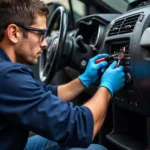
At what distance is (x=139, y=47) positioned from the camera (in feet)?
3.83

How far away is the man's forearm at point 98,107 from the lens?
965 mm

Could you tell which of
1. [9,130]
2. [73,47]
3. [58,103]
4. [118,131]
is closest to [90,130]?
[58,103]

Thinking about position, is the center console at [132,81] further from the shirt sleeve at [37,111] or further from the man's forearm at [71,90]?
the shirt sleeve at [37,111]

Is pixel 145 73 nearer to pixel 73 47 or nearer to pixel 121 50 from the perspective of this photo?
pixel 121 50

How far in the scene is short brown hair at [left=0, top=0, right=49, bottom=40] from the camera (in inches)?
38.2

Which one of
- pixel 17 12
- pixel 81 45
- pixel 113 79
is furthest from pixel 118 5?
pixel 17 12

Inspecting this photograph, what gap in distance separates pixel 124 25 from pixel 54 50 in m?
0.51

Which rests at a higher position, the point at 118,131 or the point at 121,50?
the point at 121,50

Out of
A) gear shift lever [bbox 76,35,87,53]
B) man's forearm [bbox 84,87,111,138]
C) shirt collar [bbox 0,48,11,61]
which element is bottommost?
man's forearm [bbox 84,87,111,138]

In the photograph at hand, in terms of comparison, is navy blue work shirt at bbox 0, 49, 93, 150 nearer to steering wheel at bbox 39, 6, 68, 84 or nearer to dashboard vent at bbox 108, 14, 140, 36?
dashboard vent at bbox 108, 14, 140, 36

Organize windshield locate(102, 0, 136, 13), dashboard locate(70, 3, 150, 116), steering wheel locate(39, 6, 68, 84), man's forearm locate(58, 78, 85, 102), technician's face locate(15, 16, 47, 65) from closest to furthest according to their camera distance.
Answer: technician's face locate(15, 16, 47, 65) < dashboard locate(70, 3, 150, 116) < man's forearm locate(58, 78, 85, 102) < steering wheel locate(39, 6, 68, 84) < windshield locate(102, 0, 136, 13)

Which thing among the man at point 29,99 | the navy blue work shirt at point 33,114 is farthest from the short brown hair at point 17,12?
the navy blue work shirt at point 33,114

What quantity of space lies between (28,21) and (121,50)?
459mm

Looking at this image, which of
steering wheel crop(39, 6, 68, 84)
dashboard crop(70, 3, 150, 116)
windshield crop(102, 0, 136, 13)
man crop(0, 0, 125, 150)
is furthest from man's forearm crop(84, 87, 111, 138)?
Answer: windshield crop(102, 0, 136, 13)
